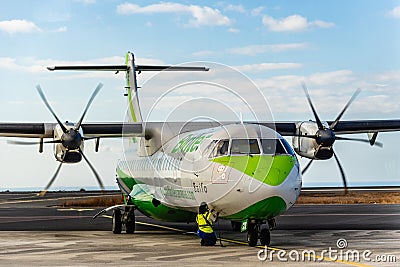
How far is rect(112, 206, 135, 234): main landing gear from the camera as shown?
19719mm

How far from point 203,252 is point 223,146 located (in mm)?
2313

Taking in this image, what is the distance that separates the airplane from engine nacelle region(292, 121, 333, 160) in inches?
1.2

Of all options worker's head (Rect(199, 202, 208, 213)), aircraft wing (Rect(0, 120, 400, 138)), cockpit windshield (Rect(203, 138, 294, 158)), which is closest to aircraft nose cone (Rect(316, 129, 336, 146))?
aircraft wing (Rect(0, 120, 400, 138))

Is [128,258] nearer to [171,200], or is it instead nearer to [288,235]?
[171,200]

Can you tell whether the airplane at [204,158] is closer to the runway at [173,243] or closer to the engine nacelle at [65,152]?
the engine nacelle at [65,152]

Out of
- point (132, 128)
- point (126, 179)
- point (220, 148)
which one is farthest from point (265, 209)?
point (126, 179)

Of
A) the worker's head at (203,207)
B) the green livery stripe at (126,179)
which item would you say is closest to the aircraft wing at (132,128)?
the green livery stripe at (126,179)

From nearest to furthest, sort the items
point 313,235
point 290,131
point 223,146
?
point 223,146, point 313,235, point 290,131

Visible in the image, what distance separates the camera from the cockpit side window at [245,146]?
14.1 metres

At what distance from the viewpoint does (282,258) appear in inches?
498

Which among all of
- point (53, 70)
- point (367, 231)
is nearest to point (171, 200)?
point (367, 231)

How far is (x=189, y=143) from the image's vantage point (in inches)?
651

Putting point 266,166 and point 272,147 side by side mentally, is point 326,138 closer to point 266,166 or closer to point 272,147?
point 272,147

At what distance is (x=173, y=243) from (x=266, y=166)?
11.9 feet
